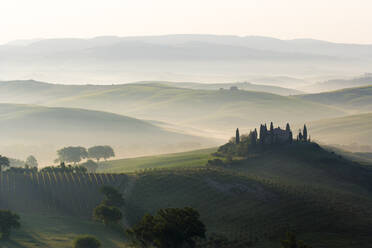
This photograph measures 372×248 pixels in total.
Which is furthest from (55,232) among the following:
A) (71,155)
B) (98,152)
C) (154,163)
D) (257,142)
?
(98,152)

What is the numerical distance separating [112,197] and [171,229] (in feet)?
105

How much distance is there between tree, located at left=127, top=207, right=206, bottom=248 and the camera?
72.9 metres

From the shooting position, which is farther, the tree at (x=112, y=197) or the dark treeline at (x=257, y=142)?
the dark treeline at (x=257, y=142)

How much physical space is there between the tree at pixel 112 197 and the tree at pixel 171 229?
27376 millimetres

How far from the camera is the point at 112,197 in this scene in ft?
335

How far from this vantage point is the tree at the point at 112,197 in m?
102

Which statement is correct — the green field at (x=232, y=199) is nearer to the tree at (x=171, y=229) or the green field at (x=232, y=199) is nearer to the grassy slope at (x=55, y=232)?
the grassy slope at (x=55, y=232)

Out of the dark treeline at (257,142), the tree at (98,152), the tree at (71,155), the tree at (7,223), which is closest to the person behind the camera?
the tree at (7,223)

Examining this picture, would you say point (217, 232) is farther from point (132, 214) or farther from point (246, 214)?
point (132, 214)

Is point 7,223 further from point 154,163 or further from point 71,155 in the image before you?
point 71,155

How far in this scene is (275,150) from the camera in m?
146

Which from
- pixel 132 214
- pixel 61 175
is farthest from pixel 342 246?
pixel 61 175

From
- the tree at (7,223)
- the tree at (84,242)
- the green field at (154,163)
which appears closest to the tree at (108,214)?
the tree at (7,223)

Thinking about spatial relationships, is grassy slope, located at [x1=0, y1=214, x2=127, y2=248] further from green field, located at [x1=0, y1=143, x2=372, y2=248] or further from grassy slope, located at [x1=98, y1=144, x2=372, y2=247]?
grassy slope, located at [x1=98, y1=144, x2=372, y2=247]
